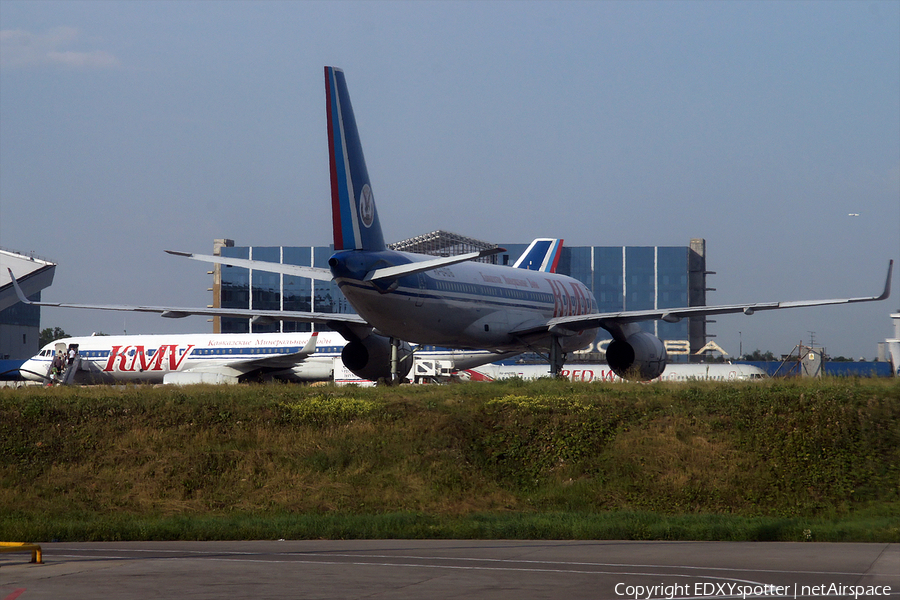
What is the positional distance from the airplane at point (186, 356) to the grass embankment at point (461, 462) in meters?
28.0

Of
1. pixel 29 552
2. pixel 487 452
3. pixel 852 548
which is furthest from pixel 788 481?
pixel 29 552

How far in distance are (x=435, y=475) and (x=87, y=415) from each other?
878 centimetres

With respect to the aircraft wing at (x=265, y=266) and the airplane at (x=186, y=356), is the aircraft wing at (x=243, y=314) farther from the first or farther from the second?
the airplane at (x=186, y=356)

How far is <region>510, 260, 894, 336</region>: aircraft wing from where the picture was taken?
2522cm

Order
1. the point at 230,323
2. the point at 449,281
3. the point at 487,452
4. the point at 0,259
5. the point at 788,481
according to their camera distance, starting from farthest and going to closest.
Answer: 1. the point at 230,323
2. the point at 0,259
3. the point at 449,281
4. the point at 487,452
5. the point at 788,481

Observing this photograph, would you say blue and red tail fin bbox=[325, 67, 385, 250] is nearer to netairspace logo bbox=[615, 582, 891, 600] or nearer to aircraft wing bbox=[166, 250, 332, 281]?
aircraft wing bbox=[166, 250, 332, 281]

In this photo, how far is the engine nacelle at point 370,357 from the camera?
1139 inches

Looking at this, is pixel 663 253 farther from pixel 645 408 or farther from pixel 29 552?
pixel 29 552

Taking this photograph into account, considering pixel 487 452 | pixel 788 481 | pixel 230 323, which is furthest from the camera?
pixel 230 323

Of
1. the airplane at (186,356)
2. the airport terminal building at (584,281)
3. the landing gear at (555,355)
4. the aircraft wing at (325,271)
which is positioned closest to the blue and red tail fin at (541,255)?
the airplane at (186,356)

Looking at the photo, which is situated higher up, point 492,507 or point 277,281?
point 277,281

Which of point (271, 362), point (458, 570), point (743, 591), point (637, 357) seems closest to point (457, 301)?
point (637, 357)

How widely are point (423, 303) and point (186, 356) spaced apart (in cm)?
2996

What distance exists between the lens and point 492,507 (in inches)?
723
